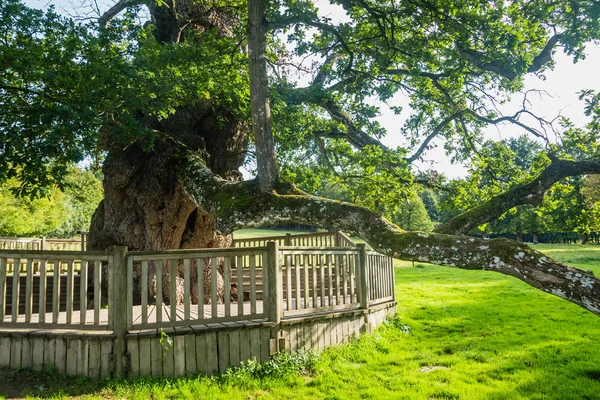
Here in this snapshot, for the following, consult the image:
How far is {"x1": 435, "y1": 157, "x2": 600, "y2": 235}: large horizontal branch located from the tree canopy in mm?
19

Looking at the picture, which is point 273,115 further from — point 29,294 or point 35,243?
point 35,243

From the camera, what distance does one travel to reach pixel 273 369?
593cm

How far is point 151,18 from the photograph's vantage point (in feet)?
33.1

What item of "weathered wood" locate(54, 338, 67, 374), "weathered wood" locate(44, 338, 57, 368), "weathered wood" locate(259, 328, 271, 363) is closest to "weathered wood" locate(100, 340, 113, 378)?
"weathered wood" locate(54, 338, 67, 374)

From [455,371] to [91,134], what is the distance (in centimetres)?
633

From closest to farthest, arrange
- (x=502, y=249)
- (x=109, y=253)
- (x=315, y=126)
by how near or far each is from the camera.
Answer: (x=502, y=249) → (x=109, y=253) → (x=315, y=126)

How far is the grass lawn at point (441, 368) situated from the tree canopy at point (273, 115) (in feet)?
6.87

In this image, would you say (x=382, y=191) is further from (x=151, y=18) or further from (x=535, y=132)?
(x=151, y=18)

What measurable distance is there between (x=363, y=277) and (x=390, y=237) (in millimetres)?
3468

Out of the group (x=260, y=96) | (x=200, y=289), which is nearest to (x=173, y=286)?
(x=200, y=289)

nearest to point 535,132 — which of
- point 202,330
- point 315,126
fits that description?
point 315,126

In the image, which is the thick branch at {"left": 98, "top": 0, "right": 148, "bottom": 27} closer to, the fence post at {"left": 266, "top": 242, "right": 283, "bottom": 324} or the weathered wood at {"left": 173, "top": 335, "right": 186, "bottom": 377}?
the fence post at {"left": 266, "top": 242, "right": 283, "bottom": 324}

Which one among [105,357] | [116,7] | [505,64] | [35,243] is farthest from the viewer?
[35,243]

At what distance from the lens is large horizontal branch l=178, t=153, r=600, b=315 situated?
374cm
